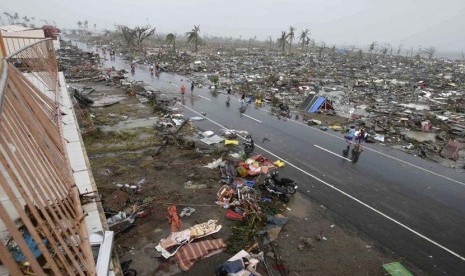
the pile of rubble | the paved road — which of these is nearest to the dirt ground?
the paved road

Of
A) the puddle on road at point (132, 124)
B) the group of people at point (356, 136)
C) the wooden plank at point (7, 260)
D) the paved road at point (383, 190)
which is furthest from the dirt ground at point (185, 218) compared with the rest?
the group of people at point (356, 136)

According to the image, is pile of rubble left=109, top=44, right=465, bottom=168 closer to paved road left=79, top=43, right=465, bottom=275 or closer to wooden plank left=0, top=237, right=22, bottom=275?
paved road left=79, top=43, right=465, bottom=275

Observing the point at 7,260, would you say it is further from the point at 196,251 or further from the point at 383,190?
the point at 383,190

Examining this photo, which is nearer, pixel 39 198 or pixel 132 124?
pixel 39 198

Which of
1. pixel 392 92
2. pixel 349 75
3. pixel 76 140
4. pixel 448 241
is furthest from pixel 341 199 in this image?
pixel 349 75

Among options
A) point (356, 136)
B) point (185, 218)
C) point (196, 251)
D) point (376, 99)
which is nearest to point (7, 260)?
point (196, 251)

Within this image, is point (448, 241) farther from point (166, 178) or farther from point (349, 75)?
point (349, 75)

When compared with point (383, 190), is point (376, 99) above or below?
above

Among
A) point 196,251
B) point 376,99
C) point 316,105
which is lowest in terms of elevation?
point 196,251
